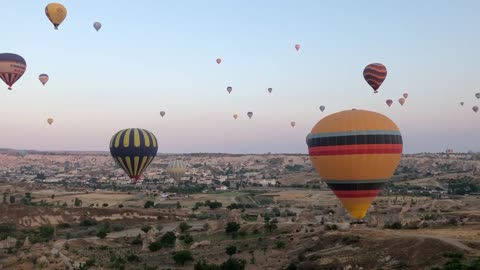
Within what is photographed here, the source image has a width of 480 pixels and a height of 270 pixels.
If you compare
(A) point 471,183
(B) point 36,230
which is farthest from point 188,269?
(A) point 471,183

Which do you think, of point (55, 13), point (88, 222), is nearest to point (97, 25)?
point (55, 13)

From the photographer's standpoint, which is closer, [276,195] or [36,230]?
[36,230]

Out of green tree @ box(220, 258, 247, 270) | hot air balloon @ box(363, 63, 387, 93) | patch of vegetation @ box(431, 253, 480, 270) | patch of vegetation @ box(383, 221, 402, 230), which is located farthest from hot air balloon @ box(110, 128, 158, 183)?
patch of vegetation @ box(431, 253, 480, 270)

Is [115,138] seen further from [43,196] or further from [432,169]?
[432,169]

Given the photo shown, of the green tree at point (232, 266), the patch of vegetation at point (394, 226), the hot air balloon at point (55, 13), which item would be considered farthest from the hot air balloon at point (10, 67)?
the patch of vegetation at point (394, 226)

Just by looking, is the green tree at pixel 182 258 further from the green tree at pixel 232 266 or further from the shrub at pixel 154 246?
the shrub at pixel 154 246
